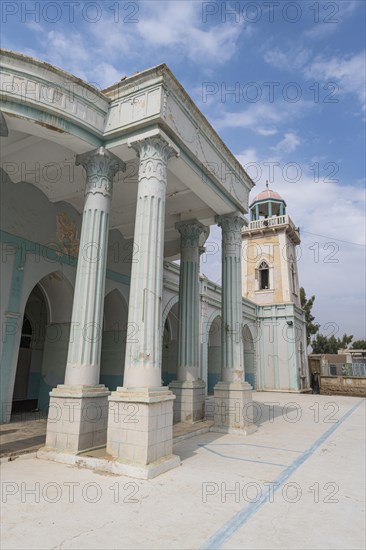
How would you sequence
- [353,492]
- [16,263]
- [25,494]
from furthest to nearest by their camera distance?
[16,263], [353,492], [25,494]

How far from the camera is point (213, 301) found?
20.1 meters

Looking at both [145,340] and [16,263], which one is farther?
[16,263]

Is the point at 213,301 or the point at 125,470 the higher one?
the point at 213,301

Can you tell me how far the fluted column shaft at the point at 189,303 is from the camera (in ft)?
33.9

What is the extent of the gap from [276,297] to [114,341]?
14891mm

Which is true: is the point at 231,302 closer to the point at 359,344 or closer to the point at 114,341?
the point at 114,341

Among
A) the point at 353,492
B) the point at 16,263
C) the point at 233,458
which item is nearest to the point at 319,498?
the point at 353,492

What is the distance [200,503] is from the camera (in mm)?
4422

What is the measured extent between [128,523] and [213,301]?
53.9ft

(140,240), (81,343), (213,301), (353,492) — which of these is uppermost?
(213,301)

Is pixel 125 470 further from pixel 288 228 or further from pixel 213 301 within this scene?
pixel 288 228

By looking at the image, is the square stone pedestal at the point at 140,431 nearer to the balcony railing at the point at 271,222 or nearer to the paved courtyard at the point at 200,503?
the paved courtyard at the point at 200,503

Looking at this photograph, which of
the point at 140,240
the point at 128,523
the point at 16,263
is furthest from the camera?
the point at 16,263

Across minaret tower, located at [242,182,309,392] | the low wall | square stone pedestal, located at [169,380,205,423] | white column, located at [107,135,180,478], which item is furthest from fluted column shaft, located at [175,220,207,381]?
the low wall
